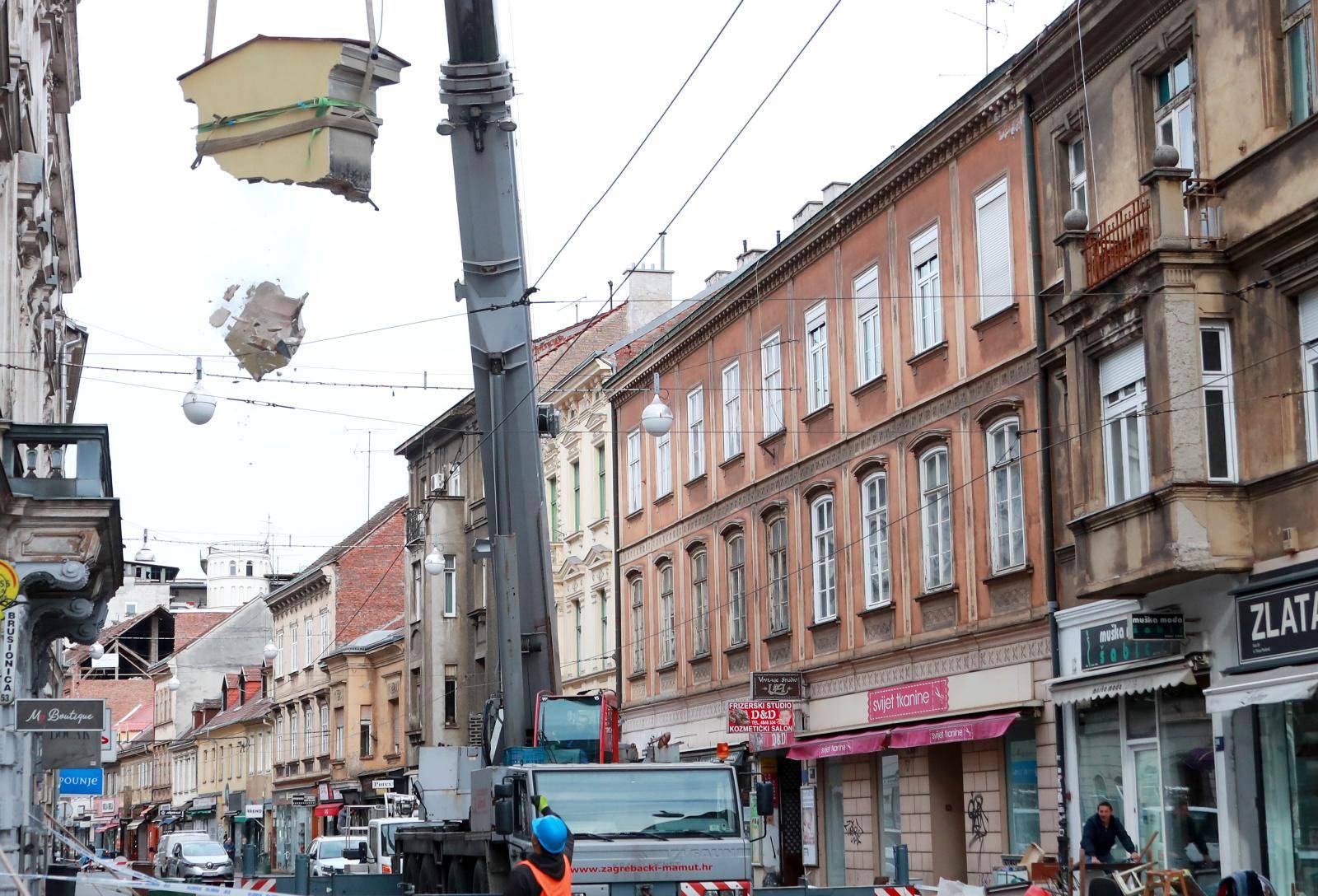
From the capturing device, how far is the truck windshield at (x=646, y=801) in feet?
57.6

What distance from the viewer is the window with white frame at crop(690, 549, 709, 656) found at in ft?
121

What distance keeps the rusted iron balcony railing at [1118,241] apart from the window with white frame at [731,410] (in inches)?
545

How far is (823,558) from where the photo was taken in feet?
103

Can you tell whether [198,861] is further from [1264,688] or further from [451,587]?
[1264,688]

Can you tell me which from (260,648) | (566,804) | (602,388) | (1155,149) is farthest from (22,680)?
(260,648)

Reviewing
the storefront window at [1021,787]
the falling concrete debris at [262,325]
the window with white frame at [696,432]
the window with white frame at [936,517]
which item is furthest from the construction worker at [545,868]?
the window with white frame at [696,432]

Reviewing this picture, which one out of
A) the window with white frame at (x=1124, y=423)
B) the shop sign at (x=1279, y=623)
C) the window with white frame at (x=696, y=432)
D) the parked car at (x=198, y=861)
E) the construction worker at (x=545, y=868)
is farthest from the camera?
the parked car at (x=198, y=861)

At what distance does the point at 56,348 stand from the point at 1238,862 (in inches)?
931

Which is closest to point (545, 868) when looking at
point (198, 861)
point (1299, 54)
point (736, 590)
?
point (1299, 54)

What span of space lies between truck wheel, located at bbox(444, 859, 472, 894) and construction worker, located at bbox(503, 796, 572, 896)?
32.3 ft

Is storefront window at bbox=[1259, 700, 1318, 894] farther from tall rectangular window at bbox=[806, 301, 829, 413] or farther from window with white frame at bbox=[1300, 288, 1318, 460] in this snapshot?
tall rectangular window at bbox=[806, 301, 829, 413]

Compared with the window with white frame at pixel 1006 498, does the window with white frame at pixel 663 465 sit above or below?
above

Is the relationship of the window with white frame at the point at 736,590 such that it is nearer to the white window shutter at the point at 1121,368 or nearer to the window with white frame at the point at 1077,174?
the window with white frame at the point at 1077,174

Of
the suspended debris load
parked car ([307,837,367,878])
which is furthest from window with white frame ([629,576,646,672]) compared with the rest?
the suspended debris load
